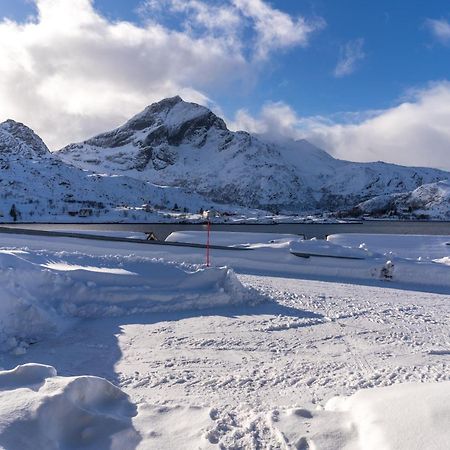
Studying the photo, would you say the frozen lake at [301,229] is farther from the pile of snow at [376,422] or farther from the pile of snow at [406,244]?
the pile of snow at [376,422]

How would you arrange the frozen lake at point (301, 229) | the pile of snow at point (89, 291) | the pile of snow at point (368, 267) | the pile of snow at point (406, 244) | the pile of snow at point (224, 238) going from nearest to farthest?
the pile of snow at point (89, 291)
the pile of snow at point (368, 267)
the pile of snow at point (406, 244)
the pile of snow at point (224, 238)
the frozen lake at point (301, 229)

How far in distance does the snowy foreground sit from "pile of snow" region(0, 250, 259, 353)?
35 mm

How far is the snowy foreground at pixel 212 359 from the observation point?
4844 millimetres

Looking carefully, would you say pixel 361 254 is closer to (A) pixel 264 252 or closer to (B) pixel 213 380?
(A) pixel 264 252

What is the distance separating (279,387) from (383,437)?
233 centimetres

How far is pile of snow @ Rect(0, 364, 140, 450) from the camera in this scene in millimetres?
4457

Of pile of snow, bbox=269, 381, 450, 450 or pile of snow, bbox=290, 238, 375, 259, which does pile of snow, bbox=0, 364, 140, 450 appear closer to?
pile of snow, bbox=269, 381, 450, 450

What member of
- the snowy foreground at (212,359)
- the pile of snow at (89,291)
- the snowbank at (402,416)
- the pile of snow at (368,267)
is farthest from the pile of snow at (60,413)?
the pile of snow at (368,267)

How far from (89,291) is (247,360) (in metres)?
5.17

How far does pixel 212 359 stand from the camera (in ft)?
26.1

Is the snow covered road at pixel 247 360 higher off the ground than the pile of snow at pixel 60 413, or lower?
lower

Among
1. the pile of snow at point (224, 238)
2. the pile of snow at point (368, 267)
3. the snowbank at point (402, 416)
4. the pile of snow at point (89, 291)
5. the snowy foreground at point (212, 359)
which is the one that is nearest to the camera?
the snowbank at point (402, 416)

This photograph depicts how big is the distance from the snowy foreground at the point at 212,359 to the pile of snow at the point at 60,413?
0.02 metres

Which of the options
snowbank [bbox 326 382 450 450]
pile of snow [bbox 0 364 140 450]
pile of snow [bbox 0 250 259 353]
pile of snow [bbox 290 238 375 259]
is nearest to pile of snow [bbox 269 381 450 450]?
snowbank [bbox 326 382 450 450]
